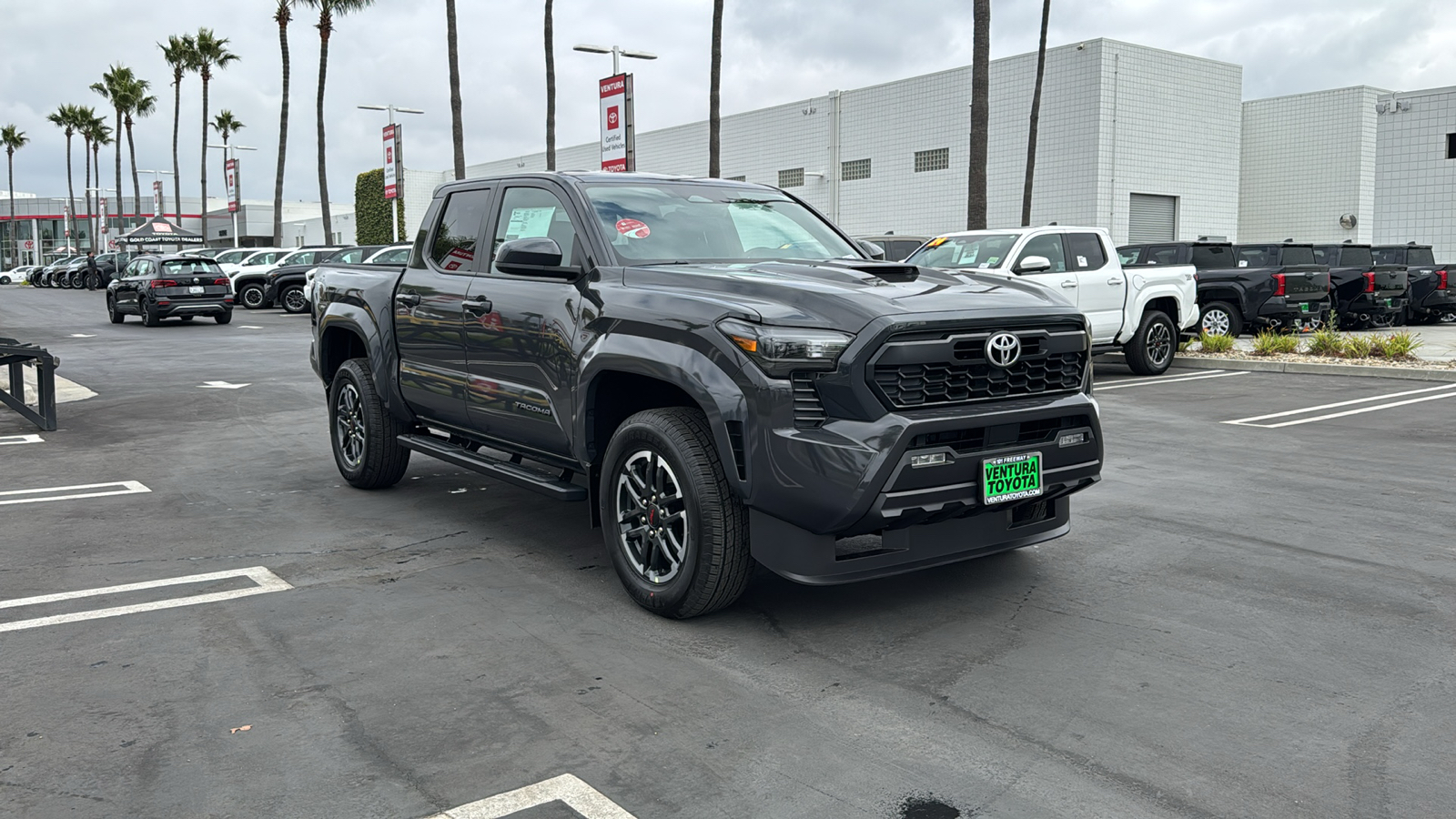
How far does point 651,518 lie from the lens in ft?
16.6

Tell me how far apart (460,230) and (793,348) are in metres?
3.06

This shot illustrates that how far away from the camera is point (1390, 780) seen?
346cm

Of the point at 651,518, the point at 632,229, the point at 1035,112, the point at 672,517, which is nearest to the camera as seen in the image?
the point at 672,517

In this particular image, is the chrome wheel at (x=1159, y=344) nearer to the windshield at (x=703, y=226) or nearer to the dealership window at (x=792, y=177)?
the windshield at (x=703, y=226)

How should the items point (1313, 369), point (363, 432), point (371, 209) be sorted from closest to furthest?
1. point (363, 432)
2. point (1313, 369)
3. point (371, 209)

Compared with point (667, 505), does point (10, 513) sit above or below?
below

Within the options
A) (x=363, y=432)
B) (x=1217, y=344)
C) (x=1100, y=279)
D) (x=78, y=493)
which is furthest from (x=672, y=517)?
(x=1217, y=344)

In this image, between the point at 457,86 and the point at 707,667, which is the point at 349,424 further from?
the point at 457,86

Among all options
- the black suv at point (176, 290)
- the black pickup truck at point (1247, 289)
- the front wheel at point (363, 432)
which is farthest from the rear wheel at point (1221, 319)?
the black suv at point (176, 290)

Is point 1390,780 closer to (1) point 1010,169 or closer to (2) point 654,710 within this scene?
(2) point 654,710

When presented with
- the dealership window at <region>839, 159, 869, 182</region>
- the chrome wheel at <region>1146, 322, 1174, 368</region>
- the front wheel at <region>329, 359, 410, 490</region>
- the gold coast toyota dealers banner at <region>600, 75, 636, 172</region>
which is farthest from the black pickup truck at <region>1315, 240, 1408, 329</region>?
the front wheel at <region>329, 359, 410, 490</region>

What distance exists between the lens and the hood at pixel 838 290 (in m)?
4.56

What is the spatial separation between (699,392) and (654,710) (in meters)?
1.29

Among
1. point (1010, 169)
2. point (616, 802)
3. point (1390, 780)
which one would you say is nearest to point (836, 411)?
point (616, 802)
